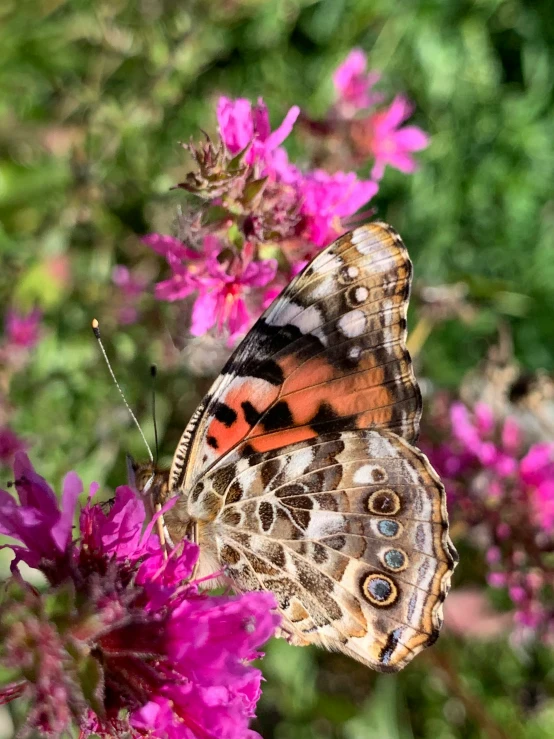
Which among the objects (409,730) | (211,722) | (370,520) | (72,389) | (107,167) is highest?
(107,167)

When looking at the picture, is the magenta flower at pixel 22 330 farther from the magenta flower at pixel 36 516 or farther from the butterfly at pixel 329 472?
the magenta flower at pixel 36 516

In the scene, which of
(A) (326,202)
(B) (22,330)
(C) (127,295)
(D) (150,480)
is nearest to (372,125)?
(A) (326,202)

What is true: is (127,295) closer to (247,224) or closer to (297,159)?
(297,159)

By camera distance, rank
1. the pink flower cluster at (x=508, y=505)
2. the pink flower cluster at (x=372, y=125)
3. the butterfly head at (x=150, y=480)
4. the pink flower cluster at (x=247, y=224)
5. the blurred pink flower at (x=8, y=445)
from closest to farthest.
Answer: the butterfly head at (x=150, y=480)
the pink flower cluster at (x=247, y=224)
the pink flower cluster at (x=508, y=505)
the blurred pink flower at (x=8, y=445)
the pink flower cluster at (x=372, y=125)

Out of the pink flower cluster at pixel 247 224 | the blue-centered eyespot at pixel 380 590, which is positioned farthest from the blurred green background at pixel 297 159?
the blue-centered eyespot at pixel 380 590

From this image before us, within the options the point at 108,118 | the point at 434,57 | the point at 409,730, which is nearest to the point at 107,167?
the point at 108,118

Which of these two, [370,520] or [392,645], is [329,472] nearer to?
[370,520]

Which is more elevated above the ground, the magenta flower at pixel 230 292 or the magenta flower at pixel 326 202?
the magenta flower at pixel 326 202
